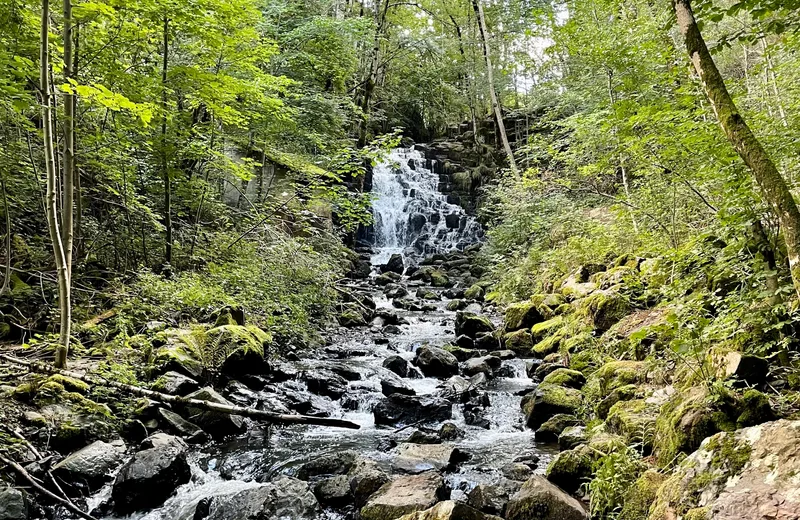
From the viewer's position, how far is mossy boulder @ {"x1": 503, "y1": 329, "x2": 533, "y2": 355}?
9.65 m

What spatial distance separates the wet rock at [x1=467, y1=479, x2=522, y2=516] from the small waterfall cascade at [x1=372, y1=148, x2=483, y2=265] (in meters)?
16.8

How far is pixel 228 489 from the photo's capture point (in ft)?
15.5

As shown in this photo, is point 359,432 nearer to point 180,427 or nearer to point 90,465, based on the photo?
point 180,427

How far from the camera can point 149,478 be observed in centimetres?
441

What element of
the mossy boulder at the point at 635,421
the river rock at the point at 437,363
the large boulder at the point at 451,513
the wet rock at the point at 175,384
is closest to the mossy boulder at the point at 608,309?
the river rock at the point at 437,363

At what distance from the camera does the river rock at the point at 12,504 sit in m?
3.67

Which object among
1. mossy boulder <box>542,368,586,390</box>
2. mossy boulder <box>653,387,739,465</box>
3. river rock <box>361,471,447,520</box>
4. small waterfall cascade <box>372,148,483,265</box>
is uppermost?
small waterfall cascade <box>372,148,483,265</box>

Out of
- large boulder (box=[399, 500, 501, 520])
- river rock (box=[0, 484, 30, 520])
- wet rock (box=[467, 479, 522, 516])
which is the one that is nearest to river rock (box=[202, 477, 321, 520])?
large boulder (box=[399, 500, 501, 520])

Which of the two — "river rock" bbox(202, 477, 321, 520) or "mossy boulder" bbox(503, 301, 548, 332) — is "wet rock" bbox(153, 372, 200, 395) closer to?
"river rock" bbox(202, 477, 321, 520)

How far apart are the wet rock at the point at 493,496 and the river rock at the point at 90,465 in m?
3.41

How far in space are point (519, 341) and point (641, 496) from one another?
6.53m

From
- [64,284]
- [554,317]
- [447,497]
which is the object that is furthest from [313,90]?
[447,497]

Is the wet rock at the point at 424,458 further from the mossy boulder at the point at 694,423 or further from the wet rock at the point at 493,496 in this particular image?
the mossy boulder at the point at 694,423

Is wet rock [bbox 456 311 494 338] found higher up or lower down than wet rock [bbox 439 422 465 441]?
higher up
